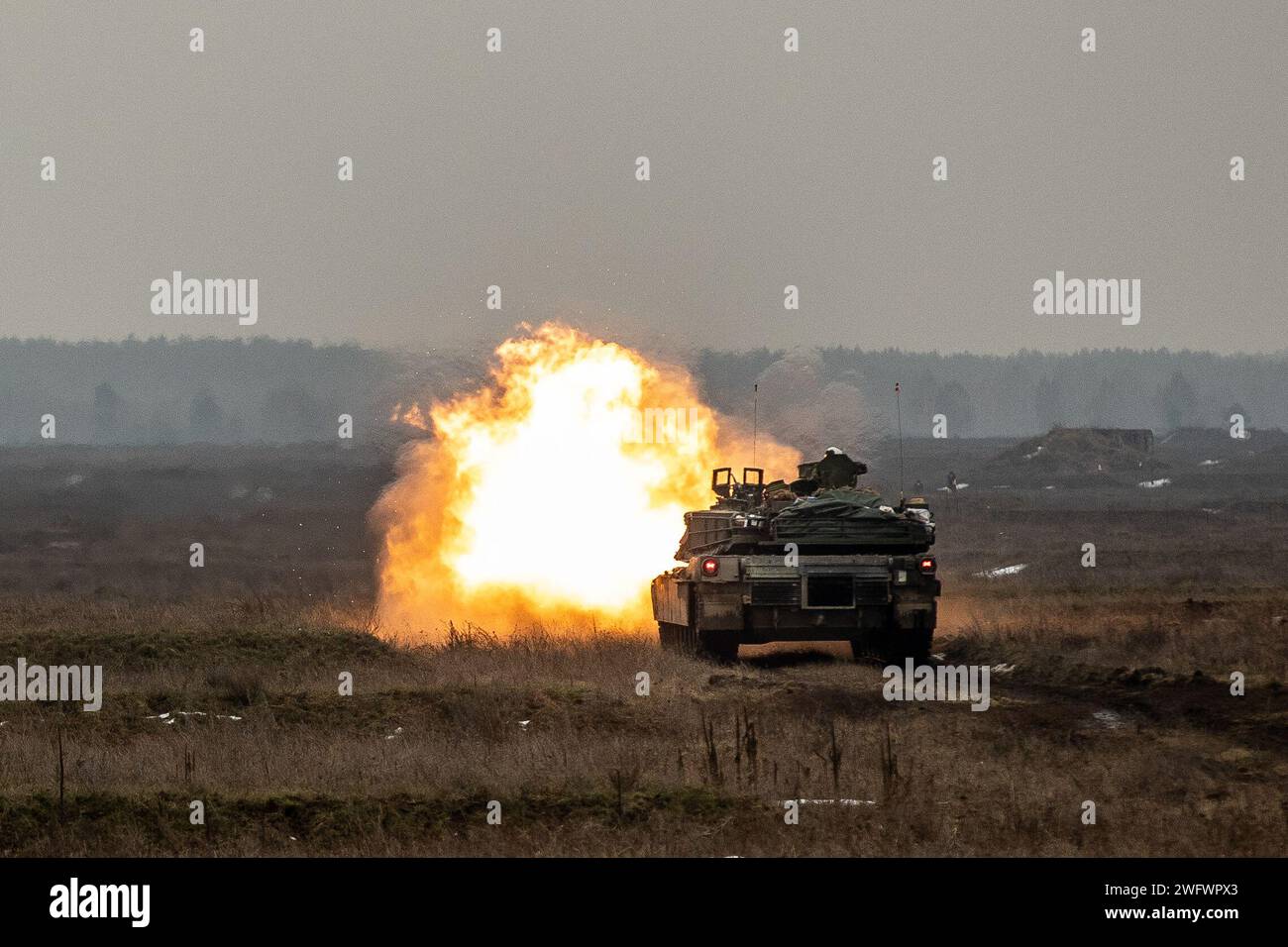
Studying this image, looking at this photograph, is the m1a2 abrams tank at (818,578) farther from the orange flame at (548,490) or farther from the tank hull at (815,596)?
the orange flame at (548,490)

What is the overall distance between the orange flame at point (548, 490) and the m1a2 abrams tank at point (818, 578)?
26.2 feet

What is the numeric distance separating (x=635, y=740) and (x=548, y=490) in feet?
53.7

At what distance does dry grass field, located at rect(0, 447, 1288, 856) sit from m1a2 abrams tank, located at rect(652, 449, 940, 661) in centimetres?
74

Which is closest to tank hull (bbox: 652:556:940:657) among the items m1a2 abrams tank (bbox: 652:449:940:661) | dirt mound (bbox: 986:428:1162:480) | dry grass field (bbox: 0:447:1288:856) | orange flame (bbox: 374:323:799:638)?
m1a2 abrams tank (bbox: 652:449:940:661)

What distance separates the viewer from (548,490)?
36812 mm

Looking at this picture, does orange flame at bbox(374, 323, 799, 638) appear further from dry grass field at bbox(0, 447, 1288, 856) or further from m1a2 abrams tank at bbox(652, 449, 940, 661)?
m1a2 abrams tank at bbox(652, 449, 940, 661)

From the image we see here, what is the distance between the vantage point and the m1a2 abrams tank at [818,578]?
27.2 meters

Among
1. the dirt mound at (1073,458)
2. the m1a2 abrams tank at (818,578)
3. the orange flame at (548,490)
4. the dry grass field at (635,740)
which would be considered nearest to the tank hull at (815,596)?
the m1a2 abrams tank at (818,578)

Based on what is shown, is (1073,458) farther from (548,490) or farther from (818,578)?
(818,578)

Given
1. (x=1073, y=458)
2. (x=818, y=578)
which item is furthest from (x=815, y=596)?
(x=1073, y=458)

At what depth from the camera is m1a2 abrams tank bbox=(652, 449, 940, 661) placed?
89.4ft

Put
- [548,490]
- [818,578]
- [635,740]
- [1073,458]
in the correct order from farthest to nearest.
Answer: [1073,458] < [548,490] < [818,578] < [635,740]

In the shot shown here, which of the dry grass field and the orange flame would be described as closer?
the dry grass field
